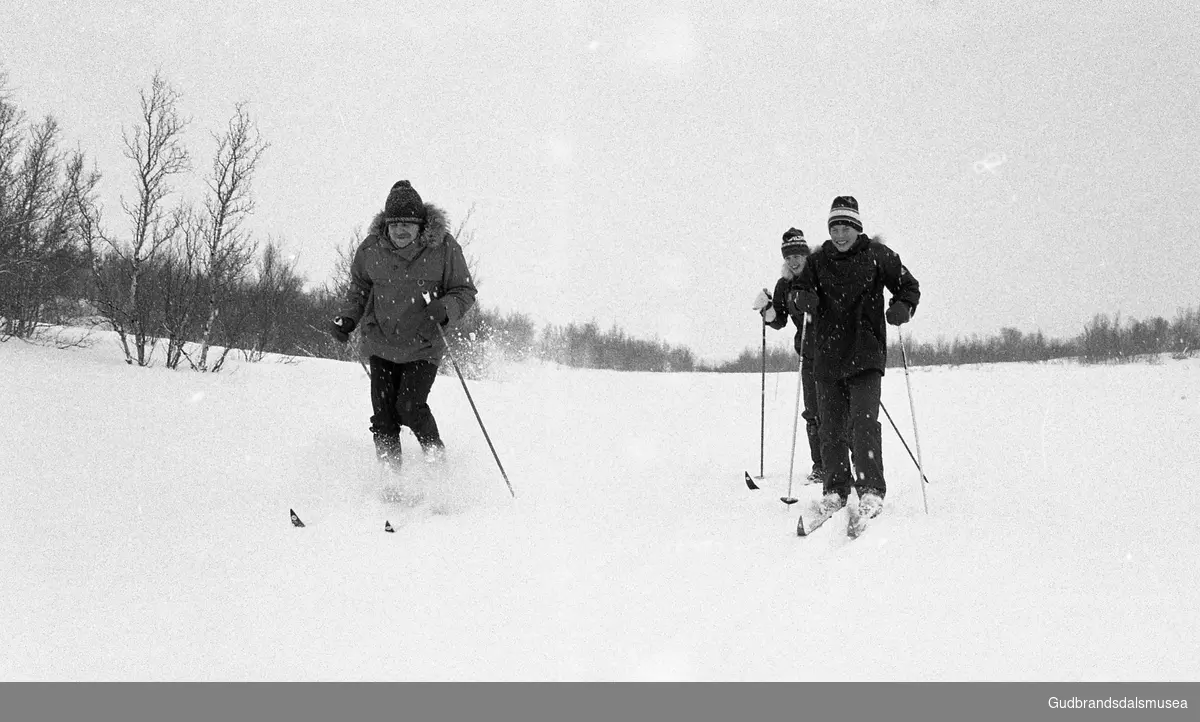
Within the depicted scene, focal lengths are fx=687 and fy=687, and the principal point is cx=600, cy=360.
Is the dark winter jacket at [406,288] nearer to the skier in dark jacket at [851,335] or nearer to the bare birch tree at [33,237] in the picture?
the skier in dark jacket at [851,335]

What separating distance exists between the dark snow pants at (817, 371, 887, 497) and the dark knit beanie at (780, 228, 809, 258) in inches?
76.4

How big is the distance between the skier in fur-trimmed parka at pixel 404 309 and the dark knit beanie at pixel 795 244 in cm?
281

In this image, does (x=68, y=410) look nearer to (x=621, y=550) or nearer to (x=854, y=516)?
(x=621, y=550)

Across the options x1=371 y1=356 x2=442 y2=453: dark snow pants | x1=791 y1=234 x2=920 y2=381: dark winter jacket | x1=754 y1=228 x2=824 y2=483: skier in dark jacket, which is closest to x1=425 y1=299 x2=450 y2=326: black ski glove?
x1=371 y1=356 x2=442 y2=453: dark snow pants

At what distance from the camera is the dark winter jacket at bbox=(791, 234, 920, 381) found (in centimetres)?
397

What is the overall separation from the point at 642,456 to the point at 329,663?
5032 mm

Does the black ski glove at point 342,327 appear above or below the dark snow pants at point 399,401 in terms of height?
above

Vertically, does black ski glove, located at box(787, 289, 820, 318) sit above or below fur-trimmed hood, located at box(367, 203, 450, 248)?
below

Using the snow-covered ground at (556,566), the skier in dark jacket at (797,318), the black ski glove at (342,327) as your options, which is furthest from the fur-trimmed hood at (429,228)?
the skier in dark jacket at (797,318)

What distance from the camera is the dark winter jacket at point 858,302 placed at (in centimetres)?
397

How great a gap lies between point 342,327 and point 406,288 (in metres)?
0.49

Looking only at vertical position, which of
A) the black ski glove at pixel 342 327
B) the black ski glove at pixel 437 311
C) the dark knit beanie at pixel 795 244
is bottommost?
the black ski glove at pixel 342 327
